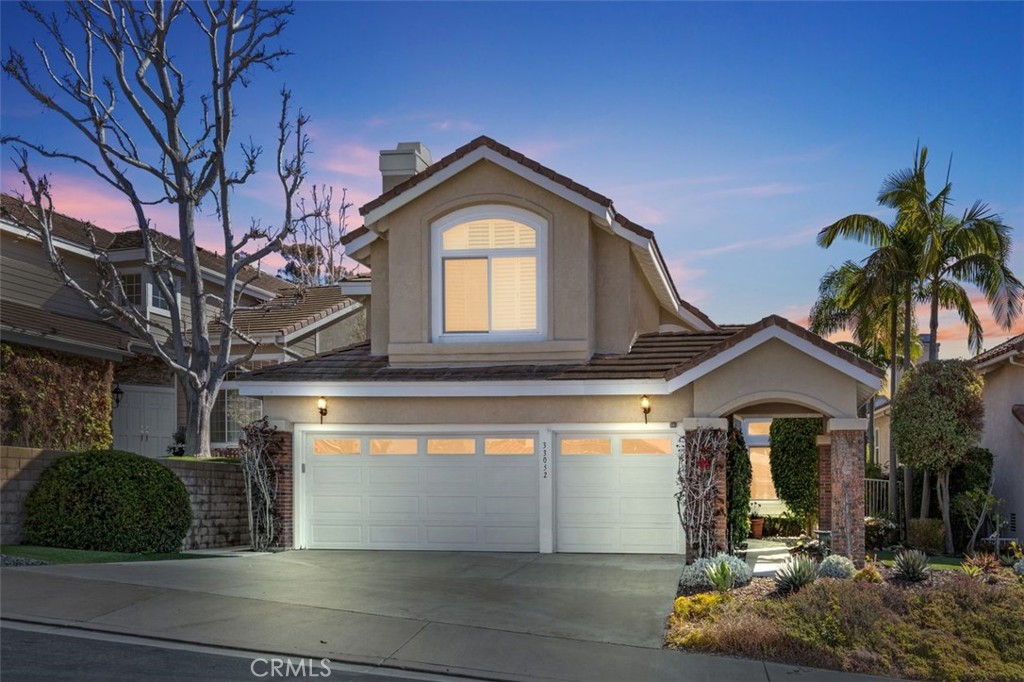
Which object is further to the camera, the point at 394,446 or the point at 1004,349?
the point at 1004,349

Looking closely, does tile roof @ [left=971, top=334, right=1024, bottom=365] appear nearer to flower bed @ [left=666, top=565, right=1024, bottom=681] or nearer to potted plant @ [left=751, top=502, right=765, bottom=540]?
potted plant @ [left=751, top=502, right=765, bottom=540]

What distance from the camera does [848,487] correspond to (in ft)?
51.6

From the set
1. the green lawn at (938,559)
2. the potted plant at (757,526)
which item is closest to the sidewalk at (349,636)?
the green lawn at (938,559)

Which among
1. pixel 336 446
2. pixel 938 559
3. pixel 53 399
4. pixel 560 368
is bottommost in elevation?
pixel 938 559

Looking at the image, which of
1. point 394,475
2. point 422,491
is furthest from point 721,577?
point 394,475

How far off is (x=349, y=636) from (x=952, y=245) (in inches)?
712

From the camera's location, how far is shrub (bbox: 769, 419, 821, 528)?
22.7 meters

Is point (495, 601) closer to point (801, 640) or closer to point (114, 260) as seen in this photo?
point (801, 640)

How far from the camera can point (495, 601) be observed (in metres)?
12.8

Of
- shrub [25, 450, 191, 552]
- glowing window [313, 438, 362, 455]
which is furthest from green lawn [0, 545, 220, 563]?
glowing window [313, 438, 362, 455]

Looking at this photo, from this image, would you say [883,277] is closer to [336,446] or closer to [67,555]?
[336,446]

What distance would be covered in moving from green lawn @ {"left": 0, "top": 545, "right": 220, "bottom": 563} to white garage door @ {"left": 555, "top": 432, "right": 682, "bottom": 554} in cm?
656

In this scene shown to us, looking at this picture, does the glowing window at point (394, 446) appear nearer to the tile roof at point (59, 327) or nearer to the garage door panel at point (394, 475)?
the garage door panel at point (394, 475)

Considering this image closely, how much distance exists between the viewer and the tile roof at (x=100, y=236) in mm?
25219
